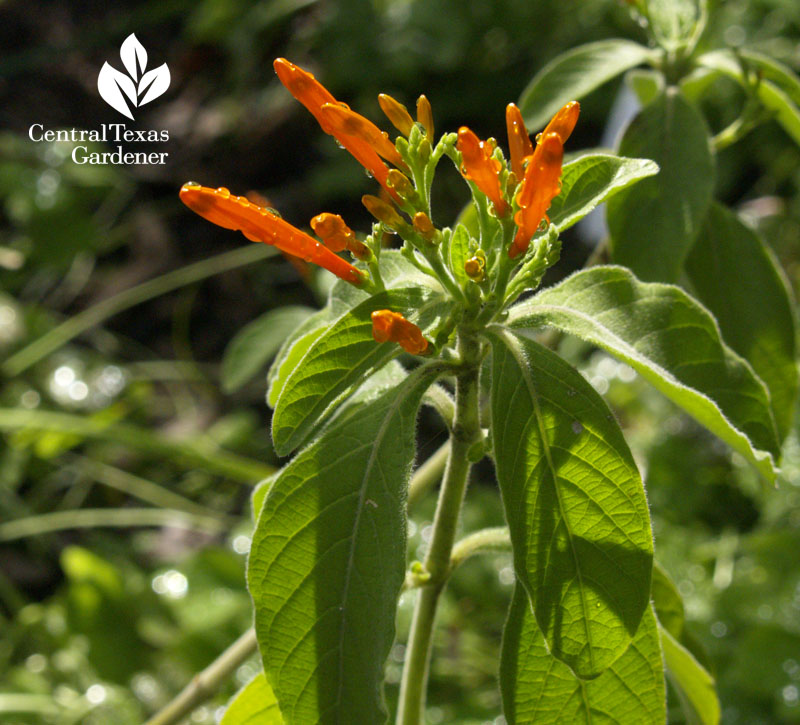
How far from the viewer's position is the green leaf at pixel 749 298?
980mm

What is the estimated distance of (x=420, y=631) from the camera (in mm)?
807

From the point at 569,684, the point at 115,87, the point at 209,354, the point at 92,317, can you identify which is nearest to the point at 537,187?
the point at 569,684

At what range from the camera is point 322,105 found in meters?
0.64

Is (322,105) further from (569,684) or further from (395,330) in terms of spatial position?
(569,684)

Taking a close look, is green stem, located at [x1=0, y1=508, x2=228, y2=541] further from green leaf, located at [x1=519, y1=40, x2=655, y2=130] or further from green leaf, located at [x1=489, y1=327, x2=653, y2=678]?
green leaf, located at [x1=489, y1=327, x2=653, y2=678]

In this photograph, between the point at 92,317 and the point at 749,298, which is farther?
the point at 92,317

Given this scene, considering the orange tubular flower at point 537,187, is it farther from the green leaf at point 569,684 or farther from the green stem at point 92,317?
the green stem at point 92,317

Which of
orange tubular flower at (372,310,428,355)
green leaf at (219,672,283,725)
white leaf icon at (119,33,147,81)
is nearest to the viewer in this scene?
orange tubular flower at (372,310,428,355)

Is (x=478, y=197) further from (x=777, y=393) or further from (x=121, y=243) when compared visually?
(x=121, y=243)

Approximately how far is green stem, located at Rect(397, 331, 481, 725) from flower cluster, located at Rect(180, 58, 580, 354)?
0.20ft

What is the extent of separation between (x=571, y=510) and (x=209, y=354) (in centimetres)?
231

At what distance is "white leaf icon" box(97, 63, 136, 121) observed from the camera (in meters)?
1.74

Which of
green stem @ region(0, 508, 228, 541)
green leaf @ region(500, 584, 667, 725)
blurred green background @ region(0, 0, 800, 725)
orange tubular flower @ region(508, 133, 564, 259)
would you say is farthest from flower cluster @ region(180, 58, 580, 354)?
green stem @ region(0, 508, 228, 541)

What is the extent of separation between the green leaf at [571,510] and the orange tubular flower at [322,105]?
0.18m
